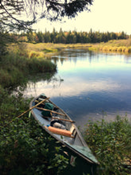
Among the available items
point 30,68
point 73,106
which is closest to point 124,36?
point 30,68

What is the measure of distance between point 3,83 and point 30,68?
18.2 feet

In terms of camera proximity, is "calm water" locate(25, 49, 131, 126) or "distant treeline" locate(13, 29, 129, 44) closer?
"calm water" locate(25, 49, 131, 126)

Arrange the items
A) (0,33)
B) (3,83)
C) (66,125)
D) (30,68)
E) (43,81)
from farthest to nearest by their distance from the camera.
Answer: (30,68) < (43,81) < (3,83) < (0,33) < (66,125)

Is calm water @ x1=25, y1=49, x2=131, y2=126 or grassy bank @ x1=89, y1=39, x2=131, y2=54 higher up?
grassy bank @ x1=89, y1=39, x2=131, y2=54

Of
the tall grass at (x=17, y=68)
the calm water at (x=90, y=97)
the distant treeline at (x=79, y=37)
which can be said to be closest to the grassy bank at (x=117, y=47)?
the tall grass at (x=17, y=68)

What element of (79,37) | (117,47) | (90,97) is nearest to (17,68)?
(90,97)

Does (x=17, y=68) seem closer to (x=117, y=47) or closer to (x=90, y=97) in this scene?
(x=90, y=97)

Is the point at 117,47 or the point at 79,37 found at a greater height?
the point at 79,37

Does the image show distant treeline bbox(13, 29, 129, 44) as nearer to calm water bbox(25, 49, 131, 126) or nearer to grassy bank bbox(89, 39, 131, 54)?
grassy bank bbox(89, 39, 131, 54)

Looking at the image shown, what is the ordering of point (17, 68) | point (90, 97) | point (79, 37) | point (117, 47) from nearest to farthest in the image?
point (90, 97)
point (17, 68)
point (117, 47)
point (79, 37)

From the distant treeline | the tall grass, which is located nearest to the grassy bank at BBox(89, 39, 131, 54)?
the tall grass

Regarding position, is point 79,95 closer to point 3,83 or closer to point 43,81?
point 43,81

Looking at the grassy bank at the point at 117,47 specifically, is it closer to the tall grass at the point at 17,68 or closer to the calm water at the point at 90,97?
the tall grass at the point at 17,68

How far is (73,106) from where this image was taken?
795 cm
